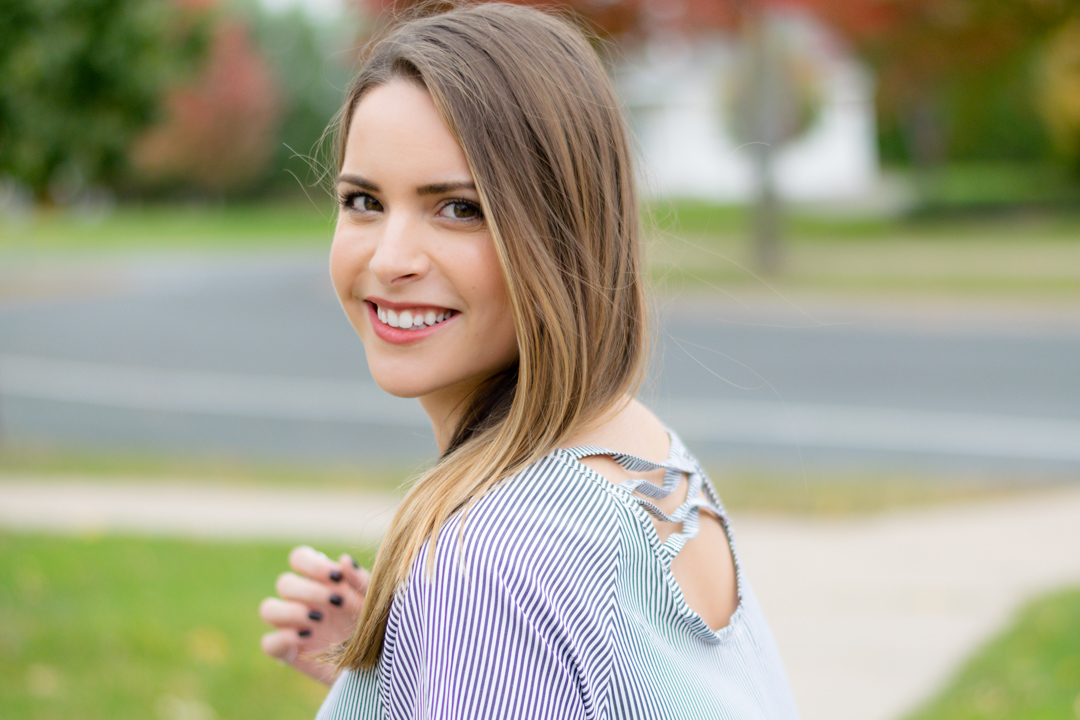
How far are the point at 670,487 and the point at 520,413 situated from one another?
0.23 metres

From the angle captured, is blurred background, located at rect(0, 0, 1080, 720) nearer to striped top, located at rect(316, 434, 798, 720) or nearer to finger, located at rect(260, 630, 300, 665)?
striped top, located at rect(316, 434, 798, 720)

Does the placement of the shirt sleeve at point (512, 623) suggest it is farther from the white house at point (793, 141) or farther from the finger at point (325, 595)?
the white house at point (793, 141)

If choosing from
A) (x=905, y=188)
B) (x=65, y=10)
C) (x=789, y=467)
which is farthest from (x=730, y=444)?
(x=905, y=188)

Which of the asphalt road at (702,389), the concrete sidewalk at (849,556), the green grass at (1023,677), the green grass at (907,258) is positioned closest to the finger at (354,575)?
the concrete sidewalk at (849,556)

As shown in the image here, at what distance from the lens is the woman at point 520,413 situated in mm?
1189

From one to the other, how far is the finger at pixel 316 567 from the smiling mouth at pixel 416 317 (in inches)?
18.1

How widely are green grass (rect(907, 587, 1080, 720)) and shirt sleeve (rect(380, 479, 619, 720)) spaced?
318cm

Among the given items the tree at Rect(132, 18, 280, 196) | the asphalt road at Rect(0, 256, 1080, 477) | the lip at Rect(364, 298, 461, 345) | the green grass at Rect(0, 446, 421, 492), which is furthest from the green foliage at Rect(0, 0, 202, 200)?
the tree at Rect(132, 18, 280, 196)

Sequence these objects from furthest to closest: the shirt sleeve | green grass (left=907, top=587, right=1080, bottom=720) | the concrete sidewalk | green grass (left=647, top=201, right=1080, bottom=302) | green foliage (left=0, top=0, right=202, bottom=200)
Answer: green grass (left=647, top=201, right=1080, bottom=302)
green foliage (left=0, top=0, right=202, bottom=200)
the concrete sidewalk
green grass (left=907, top=587, right=1080, bottom=720)
the shirt sleeve

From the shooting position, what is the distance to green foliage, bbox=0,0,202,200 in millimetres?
6582

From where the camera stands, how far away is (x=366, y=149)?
149 cm

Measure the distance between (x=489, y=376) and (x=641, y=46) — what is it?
16918 mm

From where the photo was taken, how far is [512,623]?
117 cm

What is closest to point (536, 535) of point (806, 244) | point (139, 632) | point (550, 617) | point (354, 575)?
point (550, 617)
